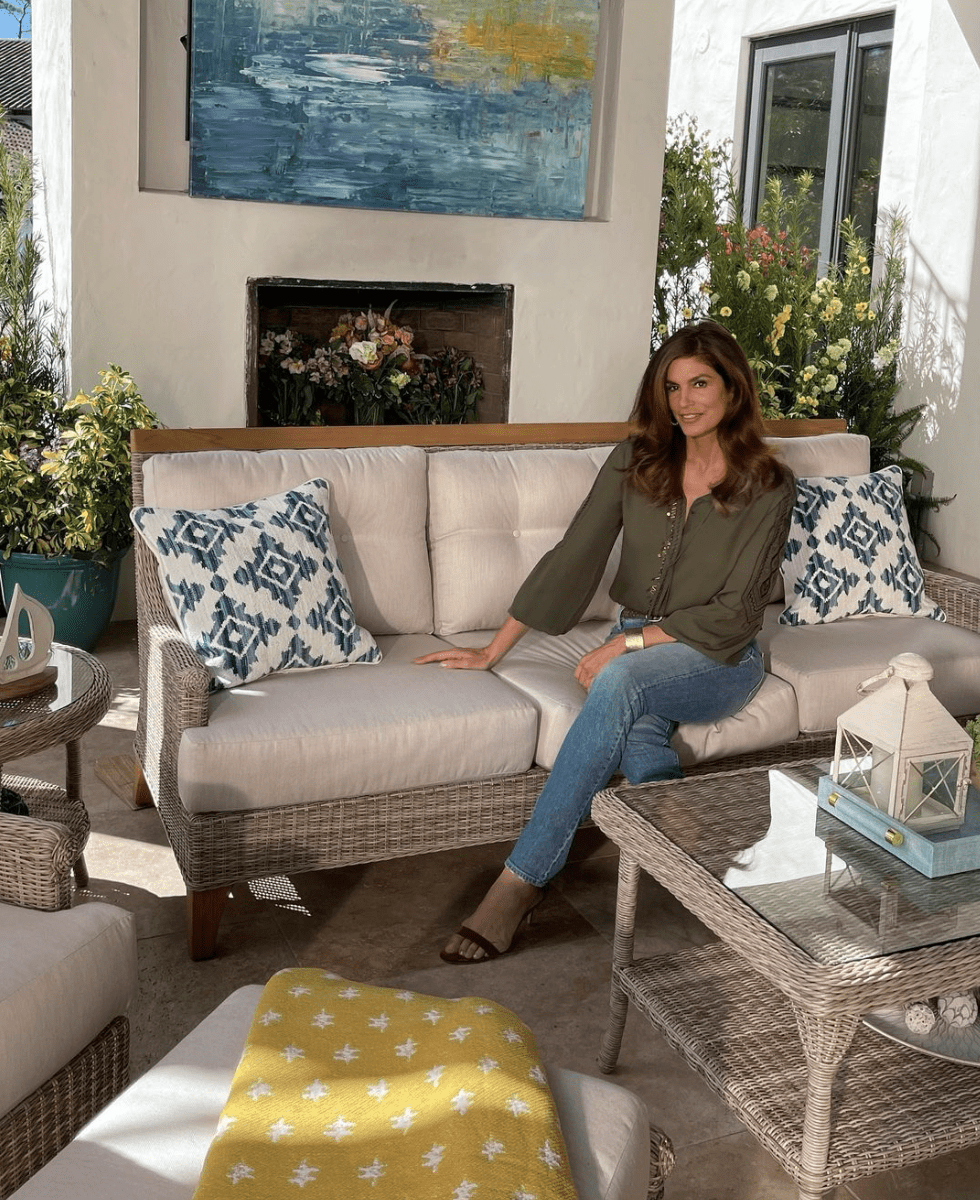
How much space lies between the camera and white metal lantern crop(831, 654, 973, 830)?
2070 millimetres

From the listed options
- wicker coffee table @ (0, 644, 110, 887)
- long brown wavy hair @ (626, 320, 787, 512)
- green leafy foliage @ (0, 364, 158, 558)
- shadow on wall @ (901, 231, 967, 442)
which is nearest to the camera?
wicker coffee table @ (0, 644, 110, 887)

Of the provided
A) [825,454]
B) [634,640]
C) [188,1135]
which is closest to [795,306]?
[825,454]

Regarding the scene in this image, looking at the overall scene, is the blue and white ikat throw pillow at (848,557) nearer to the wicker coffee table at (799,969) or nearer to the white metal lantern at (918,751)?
the wicker coffee table at (799,969)

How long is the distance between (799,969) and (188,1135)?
2.73 ft

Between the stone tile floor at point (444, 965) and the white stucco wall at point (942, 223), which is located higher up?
the white stucco wall at point (942, 223)

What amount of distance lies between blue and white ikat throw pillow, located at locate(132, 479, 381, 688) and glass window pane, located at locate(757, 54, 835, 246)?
497 centimetres

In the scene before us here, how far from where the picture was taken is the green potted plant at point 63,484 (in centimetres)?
418

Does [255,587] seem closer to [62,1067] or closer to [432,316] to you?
[62,1067]

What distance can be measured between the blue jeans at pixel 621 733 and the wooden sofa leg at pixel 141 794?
104 cm

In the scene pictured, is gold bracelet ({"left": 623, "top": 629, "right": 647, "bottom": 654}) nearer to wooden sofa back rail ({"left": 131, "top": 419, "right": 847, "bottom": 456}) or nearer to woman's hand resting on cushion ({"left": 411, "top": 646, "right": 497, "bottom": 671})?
woman's hand resting on cushion ({"left": 411, "top": 646, "right": 497, "bottom": 671})

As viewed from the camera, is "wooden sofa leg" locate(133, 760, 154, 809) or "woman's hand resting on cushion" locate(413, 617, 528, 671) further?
"wooden sofa leg" locate(133, 760, 154, 809)

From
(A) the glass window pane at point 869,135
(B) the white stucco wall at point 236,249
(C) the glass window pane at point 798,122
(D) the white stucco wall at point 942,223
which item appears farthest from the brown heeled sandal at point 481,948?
(C) the glass window pane at point 798,122

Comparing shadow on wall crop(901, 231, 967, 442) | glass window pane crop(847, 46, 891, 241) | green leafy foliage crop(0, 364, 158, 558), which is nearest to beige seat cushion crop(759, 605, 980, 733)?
green leafy foliage crop(0, 364, 158, 558)

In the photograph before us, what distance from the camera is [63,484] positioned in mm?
4172
